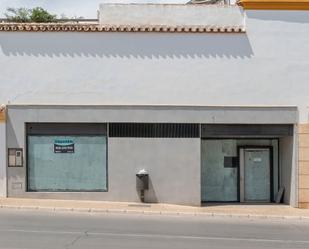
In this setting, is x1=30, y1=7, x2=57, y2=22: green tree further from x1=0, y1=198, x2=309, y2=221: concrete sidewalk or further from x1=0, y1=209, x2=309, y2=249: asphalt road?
x1=0, y1=209, x2=309, y2=249: asphalt road

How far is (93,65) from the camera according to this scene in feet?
72.6

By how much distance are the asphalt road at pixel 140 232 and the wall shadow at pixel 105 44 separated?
5878 mm

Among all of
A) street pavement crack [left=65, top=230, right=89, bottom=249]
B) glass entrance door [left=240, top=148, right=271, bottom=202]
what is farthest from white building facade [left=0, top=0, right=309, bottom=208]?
street pavement crack [left=65, top=230, right=89, bottom=249]

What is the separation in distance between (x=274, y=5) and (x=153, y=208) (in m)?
8.11

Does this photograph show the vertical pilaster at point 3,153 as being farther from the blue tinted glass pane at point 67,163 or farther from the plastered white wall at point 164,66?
the blue tinted glass pane at point 67,163

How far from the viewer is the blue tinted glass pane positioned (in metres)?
22.2

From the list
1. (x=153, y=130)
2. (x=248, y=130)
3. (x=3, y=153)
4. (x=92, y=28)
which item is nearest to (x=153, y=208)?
(x=153, y=130)

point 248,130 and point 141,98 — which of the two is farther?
point 248,130

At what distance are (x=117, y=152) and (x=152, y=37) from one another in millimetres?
4108

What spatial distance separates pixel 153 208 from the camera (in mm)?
20719

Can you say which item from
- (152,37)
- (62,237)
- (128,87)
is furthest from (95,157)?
(62,237)

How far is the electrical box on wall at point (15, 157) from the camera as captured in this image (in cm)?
2192

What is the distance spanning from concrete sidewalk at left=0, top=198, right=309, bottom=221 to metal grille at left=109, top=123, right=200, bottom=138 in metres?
2.36

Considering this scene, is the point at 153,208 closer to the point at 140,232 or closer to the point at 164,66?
the point at 164,66
